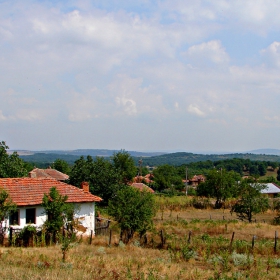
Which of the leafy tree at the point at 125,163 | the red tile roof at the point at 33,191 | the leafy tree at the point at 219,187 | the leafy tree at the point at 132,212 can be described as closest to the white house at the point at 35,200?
the red tile roof at the point at 33,191

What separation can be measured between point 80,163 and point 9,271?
33.8 meters

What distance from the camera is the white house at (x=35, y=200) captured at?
2364 cm

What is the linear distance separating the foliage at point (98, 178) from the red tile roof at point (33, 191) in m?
15.0

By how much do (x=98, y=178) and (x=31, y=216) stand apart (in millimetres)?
18697

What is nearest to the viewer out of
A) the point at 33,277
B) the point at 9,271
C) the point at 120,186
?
the point at 33,277

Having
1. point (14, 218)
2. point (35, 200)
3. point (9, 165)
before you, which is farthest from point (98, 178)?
point (14, 218)

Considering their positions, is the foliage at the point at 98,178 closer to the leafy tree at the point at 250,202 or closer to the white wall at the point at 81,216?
the leafy tree at the point at 250,202

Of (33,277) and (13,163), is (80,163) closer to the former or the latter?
(13,163)

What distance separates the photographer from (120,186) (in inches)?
1724

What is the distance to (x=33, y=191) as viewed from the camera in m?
25.2

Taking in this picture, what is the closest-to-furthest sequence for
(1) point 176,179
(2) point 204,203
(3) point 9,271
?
(3) point 9,271
(2) point 204,203
(1) point 176,179

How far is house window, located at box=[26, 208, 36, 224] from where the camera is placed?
78.5 ft

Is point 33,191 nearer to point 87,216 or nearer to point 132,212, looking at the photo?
point 87,216

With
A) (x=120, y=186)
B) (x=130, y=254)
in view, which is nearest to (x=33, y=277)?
(x=130, y=254)
